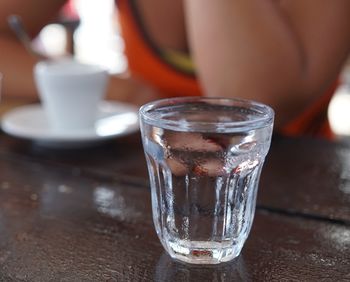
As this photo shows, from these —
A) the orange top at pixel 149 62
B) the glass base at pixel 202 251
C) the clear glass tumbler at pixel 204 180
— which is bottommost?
the orange top at pixel 149 62

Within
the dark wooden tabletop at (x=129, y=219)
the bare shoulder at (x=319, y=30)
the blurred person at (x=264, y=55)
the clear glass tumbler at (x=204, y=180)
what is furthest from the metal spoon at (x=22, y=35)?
the clear glass tumbler at (x=204, y=180)

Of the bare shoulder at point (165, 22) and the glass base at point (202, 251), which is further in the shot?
the bare shoulder at point (165, 22)

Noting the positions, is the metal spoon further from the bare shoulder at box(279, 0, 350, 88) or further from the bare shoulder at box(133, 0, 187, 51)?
the bare shoulder at box(279, 0, 350, 88)

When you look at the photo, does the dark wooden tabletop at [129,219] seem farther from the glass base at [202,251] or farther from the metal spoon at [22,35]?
the metal spoon at [22,35]

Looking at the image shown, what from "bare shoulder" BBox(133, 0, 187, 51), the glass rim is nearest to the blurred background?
"bare shoulder" BBox(133, 0, 187, 51)

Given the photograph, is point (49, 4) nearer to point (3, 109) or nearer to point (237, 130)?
point (3, 109)

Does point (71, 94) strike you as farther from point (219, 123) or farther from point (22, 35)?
point (219, 123)
